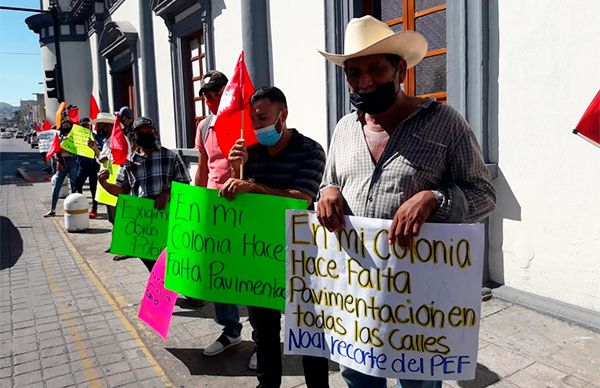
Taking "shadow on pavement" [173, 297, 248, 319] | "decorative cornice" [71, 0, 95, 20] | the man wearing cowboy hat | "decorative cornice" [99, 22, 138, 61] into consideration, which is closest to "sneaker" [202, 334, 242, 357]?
"shadow on pavement" [173, 297, 248, 319]

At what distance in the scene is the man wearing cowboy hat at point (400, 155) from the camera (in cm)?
176

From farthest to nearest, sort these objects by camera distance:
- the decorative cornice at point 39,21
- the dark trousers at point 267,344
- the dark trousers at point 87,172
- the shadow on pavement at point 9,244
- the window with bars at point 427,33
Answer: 1. the decorative cornice at point 39,21
2. the dark trousers at point 87,172
3. the shadow on pavement at point 9,244
4. the window with bars at point 427,33
5. the dark trousers at point 267,344

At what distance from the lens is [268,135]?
2.60 meters

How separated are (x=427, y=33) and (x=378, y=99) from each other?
3.31 metres

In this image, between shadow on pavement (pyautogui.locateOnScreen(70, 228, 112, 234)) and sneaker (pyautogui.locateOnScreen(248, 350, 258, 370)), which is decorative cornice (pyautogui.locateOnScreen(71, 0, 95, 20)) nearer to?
shadow on pavement (pyautogui.locateOnScreen(70, 228, 112, 234))

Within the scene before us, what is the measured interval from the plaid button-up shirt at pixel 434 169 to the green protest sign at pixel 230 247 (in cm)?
65

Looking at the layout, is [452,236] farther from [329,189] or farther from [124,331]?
[124,331]

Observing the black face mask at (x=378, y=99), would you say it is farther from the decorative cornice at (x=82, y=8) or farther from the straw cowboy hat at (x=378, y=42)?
the decorative cornice at (x=82, y=8)

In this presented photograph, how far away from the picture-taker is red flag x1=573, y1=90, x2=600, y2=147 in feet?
8.04

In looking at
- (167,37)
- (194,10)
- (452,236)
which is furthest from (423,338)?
(167,37)

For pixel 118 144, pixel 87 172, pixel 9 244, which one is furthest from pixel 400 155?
pixel 87 172

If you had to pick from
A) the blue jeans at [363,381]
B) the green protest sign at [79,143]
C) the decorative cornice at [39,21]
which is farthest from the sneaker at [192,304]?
the decorative cornice at [39,21]

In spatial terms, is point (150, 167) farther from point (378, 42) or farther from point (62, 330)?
point (378, 42)

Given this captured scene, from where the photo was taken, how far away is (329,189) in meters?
1.98
